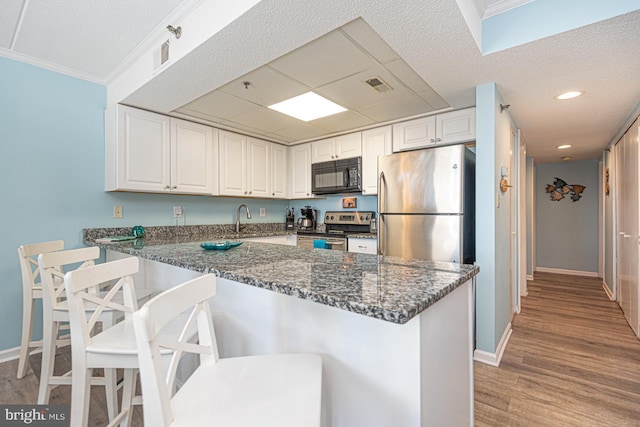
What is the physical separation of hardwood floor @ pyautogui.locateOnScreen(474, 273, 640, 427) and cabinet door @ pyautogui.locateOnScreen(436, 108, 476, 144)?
73.1 inches

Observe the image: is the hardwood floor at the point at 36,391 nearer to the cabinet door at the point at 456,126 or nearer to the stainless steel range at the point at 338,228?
the stainless steel range at the point at 338,228

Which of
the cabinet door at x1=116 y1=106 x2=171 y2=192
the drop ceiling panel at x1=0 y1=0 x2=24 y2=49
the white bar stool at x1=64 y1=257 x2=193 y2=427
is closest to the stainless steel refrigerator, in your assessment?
the white bar stool at x1=64 y1=257 x2=193 y2=427

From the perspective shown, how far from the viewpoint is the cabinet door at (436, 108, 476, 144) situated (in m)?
2.76

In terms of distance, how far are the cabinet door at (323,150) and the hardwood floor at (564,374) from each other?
2710 mm

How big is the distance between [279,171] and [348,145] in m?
1.05

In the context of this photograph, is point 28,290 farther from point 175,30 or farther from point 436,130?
point 436,130

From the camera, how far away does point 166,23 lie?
6.44 ft

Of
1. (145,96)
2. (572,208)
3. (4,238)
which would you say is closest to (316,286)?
(145,96)

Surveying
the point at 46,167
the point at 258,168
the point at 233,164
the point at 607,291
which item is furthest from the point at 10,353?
the point at 607,291

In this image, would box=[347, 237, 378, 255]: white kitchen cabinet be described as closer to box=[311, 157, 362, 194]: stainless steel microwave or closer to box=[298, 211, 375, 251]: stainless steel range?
box=[298, 211, 375, 251]: stainless steel range

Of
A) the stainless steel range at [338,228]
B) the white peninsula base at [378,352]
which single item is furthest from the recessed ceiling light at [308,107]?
the white peninsula base at [378,352]

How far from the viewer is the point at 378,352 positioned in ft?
3.05

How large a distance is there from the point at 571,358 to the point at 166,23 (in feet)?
12.3

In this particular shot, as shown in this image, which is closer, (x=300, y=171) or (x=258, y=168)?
(x=258, y=168)
